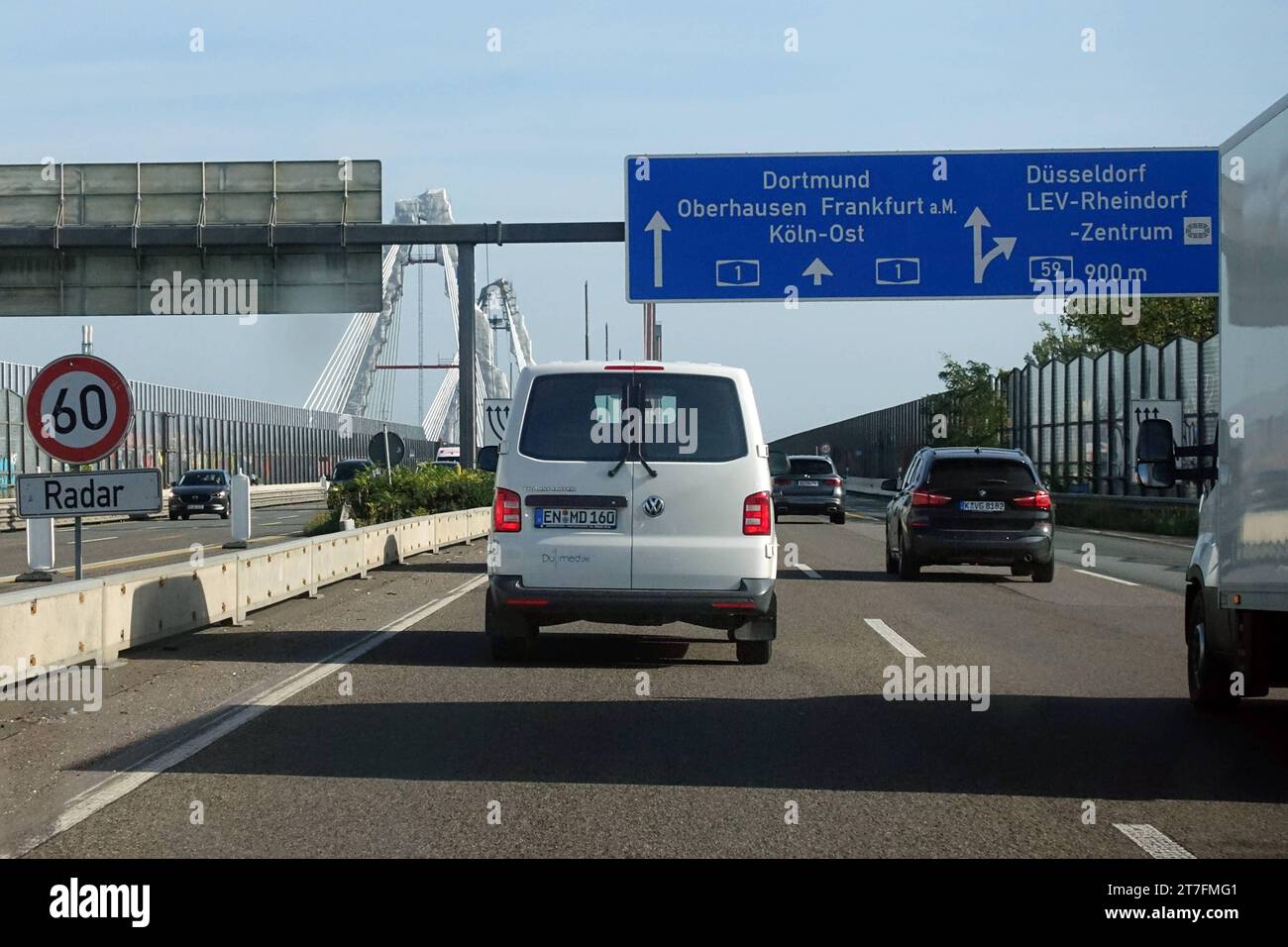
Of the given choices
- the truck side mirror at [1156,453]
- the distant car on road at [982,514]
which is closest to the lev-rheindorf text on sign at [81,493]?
the truck side mirror at [1156,453]

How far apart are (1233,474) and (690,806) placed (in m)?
3.26

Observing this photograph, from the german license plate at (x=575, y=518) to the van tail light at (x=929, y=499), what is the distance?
367 inches

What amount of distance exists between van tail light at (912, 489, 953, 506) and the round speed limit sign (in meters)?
10.5

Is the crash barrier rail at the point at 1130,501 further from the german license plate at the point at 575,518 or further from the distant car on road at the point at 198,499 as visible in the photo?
the german license plate at the point at 575,518

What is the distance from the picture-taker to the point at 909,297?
92.0ft

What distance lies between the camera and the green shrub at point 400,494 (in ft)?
99.8

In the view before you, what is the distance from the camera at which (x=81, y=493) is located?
1203 centimetres

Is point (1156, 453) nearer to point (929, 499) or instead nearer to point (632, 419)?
point (632, 419)

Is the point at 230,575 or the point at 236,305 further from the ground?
the point at 236,305

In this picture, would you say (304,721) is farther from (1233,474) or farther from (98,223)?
(98,223)

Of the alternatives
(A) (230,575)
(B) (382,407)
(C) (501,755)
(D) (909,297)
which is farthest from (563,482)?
(B) (382,407)

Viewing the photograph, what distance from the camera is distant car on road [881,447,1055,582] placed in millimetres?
19812

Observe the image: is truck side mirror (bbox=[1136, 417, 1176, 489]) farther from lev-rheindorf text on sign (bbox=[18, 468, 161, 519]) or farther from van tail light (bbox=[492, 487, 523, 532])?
lev-rheindorf text on sign (bbox=[18, 468, 161, 519])

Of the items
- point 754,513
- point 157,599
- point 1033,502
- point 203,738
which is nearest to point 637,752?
point 203,738
